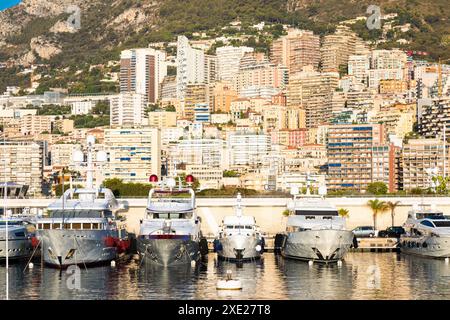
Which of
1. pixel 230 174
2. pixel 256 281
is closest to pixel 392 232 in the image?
pixel 256 281

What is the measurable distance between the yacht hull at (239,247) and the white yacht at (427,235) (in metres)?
10.2

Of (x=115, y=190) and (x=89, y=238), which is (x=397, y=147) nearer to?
(x=115, y=190)

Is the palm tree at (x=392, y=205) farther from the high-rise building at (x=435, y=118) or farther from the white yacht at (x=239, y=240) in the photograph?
the high-rise building at (x=435, y=118)

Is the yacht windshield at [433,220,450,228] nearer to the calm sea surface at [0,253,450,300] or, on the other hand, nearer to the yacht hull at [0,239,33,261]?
the calm sea surface at [0,253,450,300]

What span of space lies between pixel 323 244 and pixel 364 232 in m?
16.8

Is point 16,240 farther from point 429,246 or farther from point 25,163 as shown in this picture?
point 25,163

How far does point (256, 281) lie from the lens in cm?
4869

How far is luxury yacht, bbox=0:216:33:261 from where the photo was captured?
2361 inches

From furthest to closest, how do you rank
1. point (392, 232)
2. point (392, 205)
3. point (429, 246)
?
point (392, 205) < point (392, 232) < point (429, 246)

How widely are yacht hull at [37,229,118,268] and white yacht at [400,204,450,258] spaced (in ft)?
63.1

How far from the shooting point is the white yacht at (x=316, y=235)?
58281 mm

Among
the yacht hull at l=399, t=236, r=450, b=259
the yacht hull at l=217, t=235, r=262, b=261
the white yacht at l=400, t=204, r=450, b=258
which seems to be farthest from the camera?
the white yacht at l=400, t=204, r=450, b=258

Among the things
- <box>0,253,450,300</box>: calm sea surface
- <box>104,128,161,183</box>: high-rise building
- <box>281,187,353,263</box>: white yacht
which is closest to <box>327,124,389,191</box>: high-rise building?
<box>104,128,161,183</box>: high-rise building

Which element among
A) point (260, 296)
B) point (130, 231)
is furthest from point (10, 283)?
point (130, 231)
